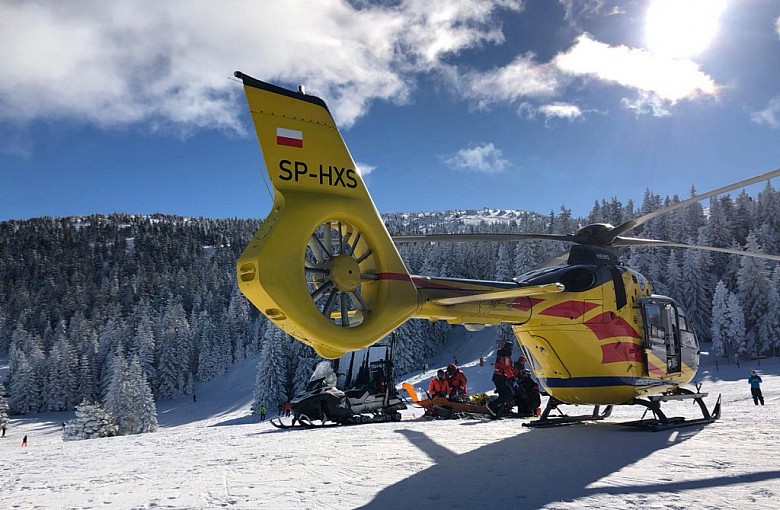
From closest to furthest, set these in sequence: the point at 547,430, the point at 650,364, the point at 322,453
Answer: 1. the point at 322,453
2. the point at 547,430
3. the point at 650,364

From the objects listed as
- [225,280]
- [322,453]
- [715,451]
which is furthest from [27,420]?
[715,451]

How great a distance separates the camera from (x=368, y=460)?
7500 millimetres

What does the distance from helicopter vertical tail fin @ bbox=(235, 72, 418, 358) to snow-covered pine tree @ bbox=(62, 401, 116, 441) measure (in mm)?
31418

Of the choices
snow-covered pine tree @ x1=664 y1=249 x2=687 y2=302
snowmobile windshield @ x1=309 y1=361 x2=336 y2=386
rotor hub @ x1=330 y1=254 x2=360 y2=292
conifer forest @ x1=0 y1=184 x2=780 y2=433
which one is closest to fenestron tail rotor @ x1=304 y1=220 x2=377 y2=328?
rotor hub @ x1=330 y1=254 x2=360 y2=292

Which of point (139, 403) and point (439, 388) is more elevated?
point (439, 388)

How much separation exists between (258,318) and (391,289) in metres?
94.6

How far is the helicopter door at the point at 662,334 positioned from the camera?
36.9 feet

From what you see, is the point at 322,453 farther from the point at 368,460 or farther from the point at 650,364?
the point at 650,364

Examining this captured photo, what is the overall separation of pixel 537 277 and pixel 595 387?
256 centimetres

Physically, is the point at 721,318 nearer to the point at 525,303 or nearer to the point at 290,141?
the point at 525,303

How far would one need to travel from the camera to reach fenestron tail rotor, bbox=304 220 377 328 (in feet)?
23.2

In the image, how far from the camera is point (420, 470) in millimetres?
6727

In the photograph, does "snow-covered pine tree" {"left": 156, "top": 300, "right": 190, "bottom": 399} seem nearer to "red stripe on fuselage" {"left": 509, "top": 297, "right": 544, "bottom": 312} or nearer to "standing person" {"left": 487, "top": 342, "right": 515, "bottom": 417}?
"standing person" {"left": 487, "top": 342, "right": 515, "bottom": 417}

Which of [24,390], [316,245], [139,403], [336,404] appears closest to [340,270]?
[316,245]
